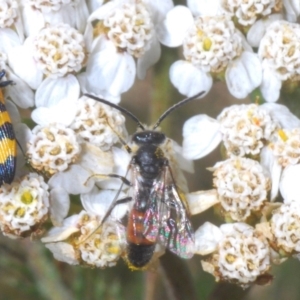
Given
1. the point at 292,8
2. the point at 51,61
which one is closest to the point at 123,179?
the point at 51,61

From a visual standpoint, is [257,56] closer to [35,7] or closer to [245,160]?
[245,160]

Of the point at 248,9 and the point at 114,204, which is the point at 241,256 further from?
the point at 248,9

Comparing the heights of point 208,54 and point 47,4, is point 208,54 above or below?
below

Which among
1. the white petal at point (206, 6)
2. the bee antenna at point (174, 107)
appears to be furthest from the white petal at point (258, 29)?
the bee antenna at point (174, 107)

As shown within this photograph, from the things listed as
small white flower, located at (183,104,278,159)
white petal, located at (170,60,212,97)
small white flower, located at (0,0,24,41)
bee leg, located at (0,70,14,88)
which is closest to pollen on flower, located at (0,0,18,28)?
small white flower, located at (0,0,24,41)

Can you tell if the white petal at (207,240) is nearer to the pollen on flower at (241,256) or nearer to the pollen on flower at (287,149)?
the pollen on flower at (241,256)

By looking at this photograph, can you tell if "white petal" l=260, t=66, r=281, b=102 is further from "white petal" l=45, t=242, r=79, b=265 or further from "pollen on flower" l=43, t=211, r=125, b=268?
"white petal" l=45, t=242, r=79, b=265
